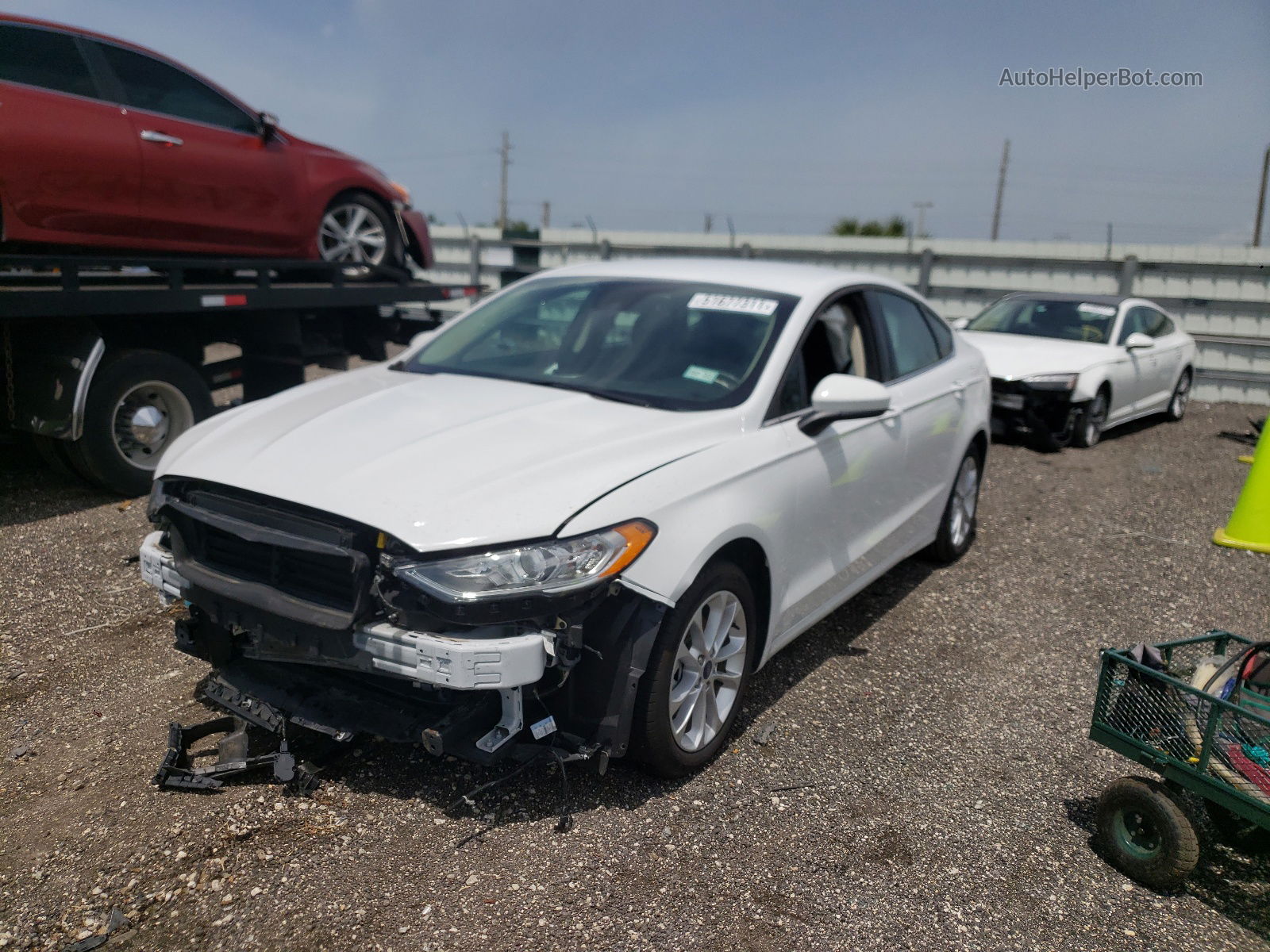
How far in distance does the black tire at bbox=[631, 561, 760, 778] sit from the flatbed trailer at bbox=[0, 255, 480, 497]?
4200 millimetres

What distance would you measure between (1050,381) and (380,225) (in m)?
6.24

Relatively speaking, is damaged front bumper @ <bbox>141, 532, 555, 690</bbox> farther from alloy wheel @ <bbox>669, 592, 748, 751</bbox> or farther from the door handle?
the door handle

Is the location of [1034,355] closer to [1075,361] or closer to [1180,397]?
[1075,361]

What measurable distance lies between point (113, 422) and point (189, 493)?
3140 mm

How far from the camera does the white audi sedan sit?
266cm

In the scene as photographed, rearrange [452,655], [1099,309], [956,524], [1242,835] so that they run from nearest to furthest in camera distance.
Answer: [452,655] → [1242,835] → [956,524] → [1099,309]

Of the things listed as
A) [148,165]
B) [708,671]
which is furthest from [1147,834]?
[148,165]

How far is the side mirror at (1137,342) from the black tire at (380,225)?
7.30 m

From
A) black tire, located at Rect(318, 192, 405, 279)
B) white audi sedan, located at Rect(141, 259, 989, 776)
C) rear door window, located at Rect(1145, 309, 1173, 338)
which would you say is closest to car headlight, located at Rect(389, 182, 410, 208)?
black tire, located at Rect(318, 192, 405, 279)

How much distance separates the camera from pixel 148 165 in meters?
5.88

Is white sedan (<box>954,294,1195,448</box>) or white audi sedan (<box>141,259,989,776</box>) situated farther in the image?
white sedan (<box>954,294,1195,448</box>)

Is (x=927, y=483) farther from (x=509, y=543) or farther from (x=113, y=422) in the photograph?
(x=113, y=422)

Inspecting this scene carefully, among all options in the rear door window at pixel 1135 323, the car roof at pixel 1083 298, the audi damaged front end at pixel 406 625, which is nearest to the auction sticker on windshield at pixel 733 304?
the audi damaged front end at pixel 406 625

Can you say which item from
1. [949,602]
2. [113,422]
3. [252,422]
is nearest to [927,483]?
[949,602]
